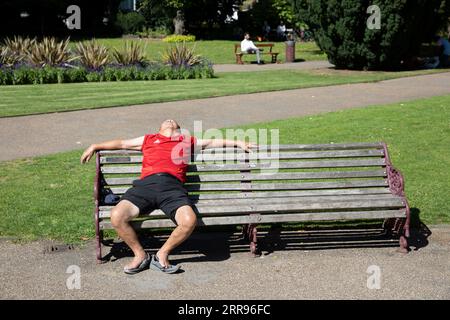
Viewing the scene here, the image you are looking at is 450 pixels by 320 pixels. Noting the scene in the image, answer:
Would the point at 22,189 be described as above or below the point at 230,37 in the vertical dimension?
below

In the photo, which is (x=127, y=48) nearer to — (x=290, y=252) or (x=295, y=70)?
(x=295, y=70)

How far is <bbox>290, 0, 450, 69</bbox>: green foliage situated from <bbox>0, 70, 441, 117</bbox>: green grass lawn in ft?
2.49

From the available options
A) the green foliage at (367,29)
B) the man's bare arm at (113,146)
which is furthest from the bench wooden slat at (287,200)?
the green foliage at (367,29)

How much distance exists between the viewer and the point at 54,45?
64.5 feet

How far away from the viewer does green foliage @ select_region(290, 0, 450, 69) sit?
66.6 feet

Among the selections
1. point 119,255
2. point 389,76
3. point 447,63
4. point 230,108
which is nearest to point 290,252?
point 119,255

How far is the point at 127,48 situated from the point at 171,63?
148cm

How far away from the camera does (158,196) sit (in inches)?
227

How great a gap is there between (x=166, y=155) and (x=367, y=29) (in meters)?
15.8

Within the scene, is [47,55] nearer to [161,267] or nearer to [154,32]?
[161,267]

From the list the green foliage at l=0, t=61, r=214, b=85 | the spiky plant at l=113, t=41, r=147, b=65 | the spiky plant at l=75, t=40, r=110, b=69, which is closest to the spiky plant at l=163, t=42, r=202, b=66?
the green foliage at l=0, t=61, r=214, b=85

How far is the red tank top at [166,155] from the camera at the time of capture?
6031 mm

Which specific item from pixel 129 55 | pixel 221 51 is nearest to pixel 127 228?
pixel 129 55

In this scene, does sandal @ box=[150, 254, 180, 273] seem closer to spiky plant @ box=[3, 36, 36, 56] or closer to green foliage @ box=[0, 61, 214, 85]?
green foliage @ box=[0, 61, 214, 85]
